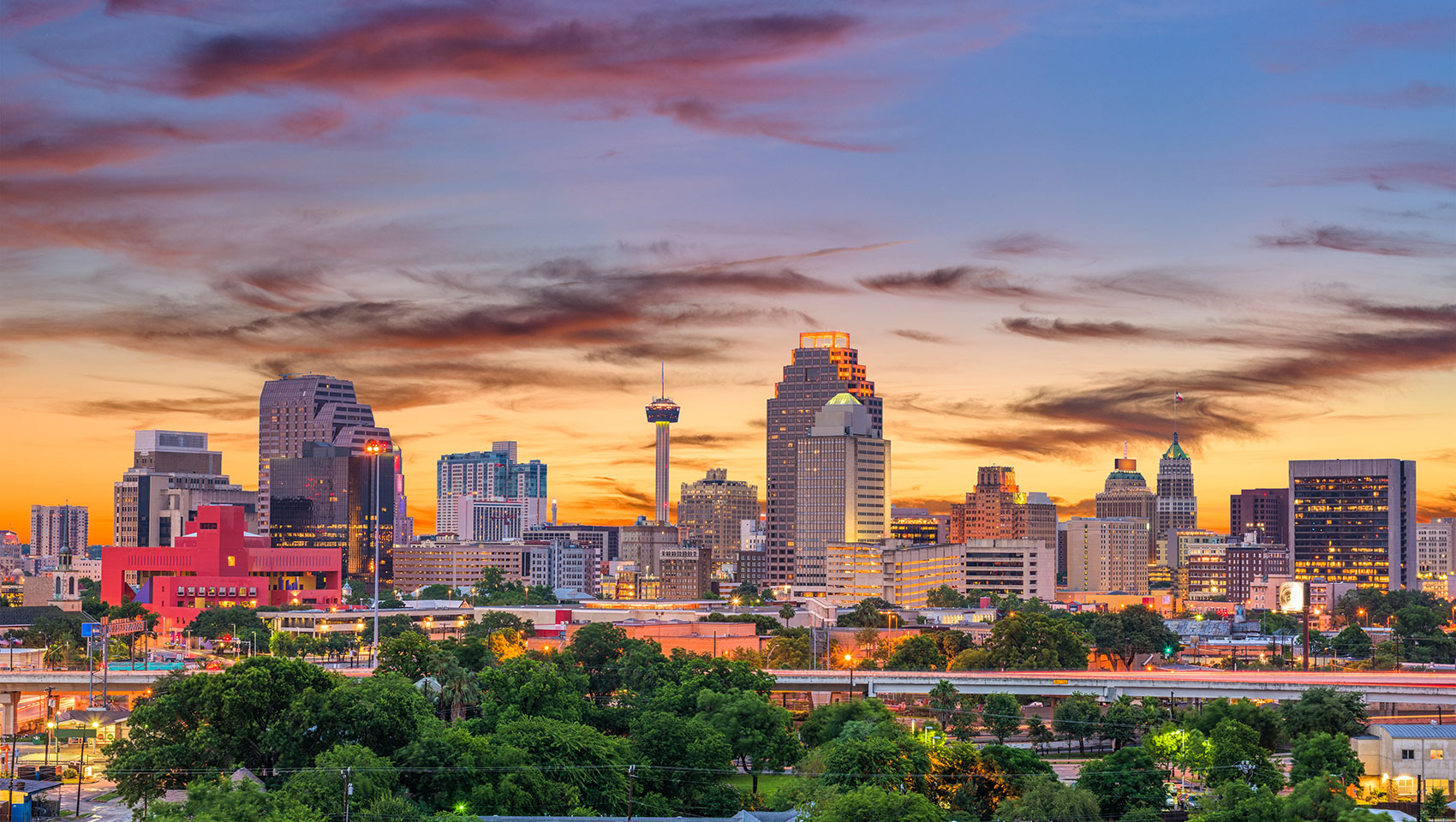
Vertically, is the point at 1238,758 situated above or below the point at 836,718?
below

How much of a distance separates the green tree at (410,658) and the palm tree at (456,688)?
3.45 m

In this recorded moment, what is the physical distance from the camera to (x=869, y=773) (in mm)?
84062

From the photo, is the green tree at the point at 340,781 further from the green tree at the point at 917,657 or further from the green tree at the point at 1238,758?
the green tree at the point at 917,657

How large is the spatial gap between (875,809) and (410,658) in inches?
2021

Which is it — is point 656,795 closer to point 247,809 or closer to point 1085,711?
point 247,809

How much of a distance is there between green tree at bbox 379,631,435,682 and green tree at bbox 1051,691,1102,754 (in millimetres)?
46493

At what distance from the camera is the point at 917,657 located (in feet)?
524

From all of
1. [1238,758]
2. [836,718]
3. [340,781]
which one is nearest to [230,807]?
[340,781]

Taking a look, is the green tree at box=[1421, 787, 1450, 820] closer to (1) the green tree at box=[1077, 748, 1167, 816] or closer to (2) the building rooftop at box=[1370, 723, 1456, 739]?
(2) the building rooftop at box=[1370, 723, 1456, 739]

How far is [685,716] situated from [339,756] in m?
33.3

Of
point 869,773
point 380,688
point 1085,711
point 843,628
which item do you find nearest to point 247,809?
point 380,688

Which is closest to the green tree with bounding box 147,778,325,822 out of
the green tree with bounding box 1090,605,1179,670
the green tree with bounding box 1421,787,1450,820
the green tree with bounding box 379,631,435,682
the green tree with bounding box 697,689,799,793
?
the green tree with bounding box 697,689,799,793

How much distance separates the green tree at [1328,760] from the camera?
89188 mm

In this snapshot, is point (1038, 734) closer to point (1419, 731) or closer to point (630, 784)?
point (1419, 731)
